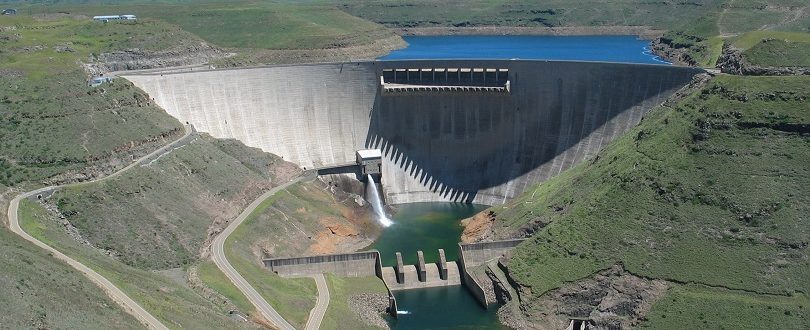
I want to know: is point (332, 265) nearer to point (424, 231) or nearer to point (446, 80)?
point (424, 231)

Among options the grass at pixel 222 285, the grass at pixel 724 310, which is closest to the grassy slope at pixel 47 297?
the grass at pixel 222 285

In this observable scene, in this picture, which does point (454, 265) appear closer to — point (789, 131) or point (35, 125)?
point (789, 131)

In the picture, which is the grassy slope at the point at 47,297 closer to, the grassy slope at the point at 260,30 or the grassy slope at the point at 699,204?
the grassy slope at the point at 699,204

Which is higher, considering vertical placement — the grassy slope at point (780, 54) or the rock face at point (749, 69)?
the grassy slope at point (780, 54)

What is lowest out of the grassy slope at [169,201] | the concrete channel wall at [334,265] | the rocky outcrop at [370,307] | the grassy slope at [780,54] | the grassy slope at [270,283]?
the rocky outcrop at [370,307]

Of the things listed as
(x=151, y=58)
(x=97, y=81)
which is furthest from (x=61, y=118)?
(x=151, y=58)

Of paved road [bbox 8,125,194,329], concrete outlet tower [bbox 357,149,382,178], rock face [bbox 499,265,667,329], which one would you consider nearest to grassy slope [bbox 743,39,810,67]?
rock face [bbox 499,265,667,329]
